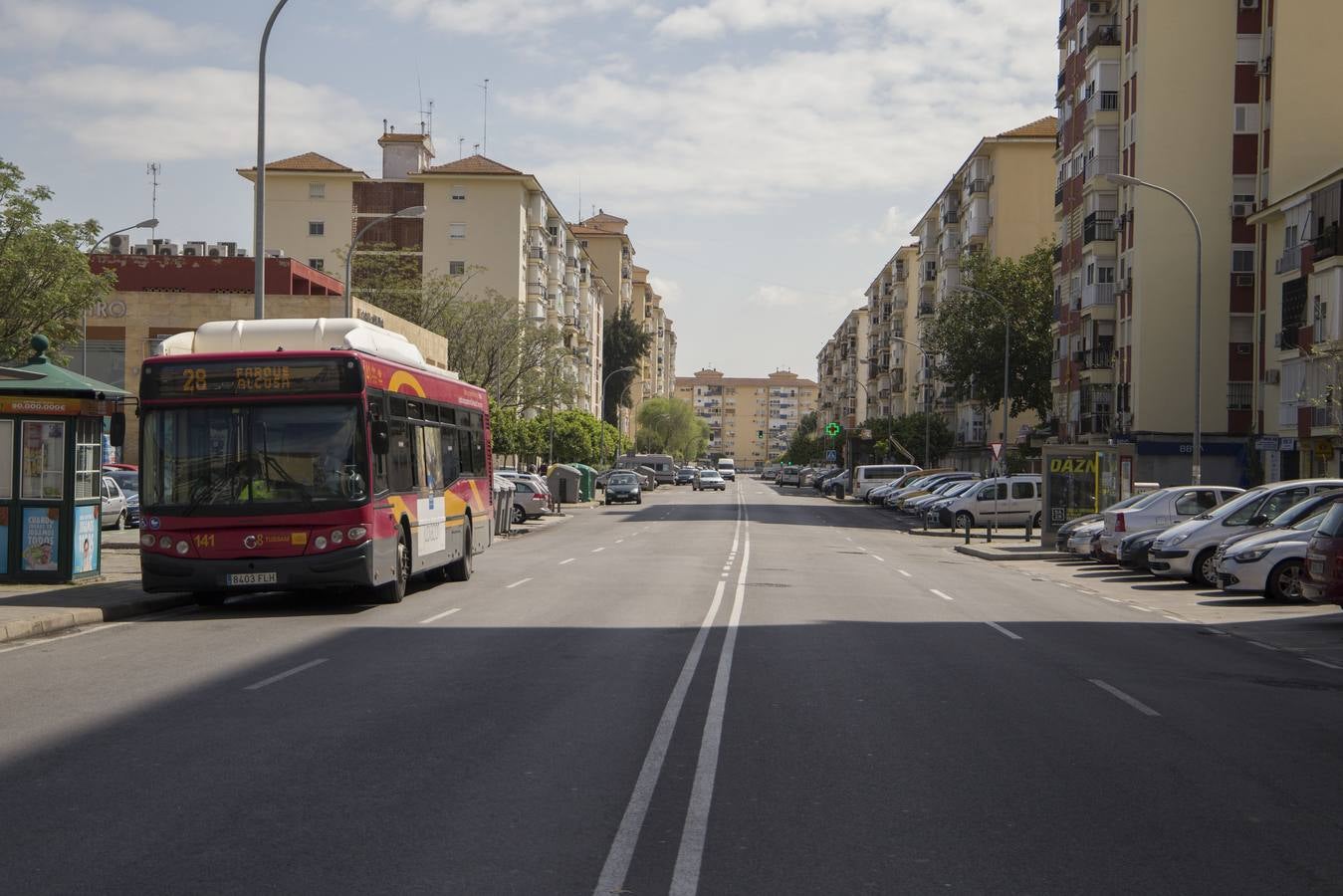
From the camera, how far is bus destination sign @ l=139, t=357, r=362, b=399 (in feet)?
54.4

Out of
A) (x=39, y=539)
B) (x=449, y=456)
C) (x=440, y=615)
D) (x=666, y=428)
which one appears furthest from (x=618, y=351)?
(x=440, y=615)

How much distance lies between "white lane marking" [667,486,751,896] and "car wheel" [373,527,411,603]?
6292mm

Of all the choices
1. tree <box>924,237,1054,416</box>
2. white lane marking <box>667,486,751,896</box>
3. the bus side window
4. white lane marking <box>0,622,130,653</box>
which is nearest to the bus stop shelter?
white lane marking <box>0,622,130,653</box>

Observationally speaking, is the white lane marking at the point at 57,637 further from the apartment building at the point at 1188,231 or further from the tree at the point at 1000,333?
the tree at the point at 1000,333

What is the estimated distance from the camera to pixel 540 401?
67688 mm

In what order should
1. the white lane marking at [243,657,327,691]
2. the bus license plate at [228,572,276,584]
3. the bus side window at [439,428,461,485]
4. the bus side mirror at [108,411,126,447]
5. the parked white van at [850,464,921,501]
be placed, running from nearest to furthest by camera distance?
1. the white lane marking at [243,657,327,691]
2. the bus license plate at [228,572,276,584]
3. the bus side mirror at [108,411,126,447]
4. the bus side window at [439,428,461,485]
5. the parked white van at [850,464,921,501]

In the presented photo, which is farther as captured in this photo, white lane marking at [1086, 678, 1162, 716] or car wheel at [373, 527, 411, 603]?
car wheel at [373, 527, 411, 603]

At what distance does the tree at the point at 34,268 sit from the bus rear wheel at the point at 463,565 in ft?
50.0

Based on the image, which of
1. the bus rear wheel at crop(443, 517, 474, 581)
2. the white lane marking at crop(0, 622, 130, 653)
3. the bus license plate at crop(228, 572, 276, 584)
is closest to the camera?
the white lane marking at crop(0, 622, 130, 653)

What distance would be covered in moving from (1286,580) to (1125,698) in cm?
1115

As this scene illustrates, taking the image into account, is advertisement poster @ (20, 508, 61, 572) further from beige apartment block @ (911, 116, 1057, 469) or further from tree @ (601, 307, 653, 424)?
tree @ (601, 307, 653, 424)

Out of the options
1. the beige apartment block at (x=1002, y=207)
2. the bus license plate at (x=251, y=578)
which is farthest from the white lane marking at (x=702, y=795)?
the beige apartment block at (x=1002, y=207)

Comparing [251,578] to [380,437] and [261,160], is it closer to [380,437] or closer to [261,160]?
[380,437]

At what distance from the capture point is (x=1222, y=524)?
24.1m
